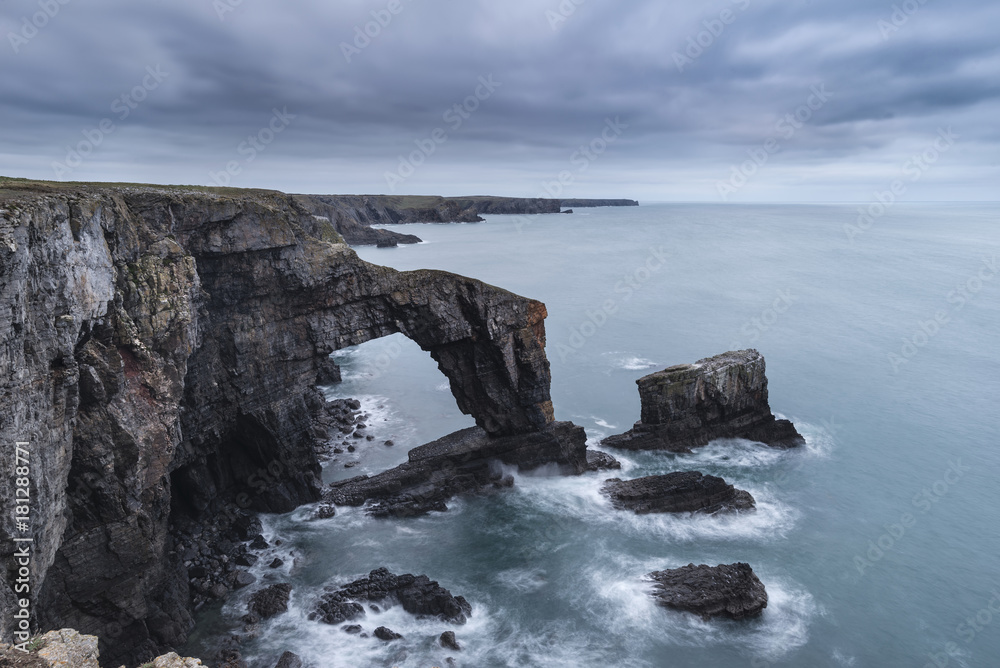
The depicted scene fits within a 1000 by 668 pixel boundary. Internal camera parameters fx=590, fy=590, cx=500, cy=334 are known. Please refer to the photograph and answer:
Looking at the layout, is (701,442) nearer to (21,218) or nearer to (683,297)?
(21,218)

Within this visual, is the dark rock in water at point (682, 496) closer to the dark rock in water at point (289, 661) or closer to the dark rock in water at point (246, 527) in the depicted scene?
the dark rock in water at point (289, 661)

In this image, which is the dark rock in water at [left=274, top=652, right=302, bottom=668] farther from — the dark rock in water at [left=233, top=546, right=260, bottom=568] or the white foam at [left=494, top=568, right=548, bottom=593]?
the white foam at [left=494, top=568, right=548, bottom=593]

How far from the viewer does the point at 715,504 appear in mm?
39812

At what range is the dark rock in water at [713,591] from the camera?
29734 mm

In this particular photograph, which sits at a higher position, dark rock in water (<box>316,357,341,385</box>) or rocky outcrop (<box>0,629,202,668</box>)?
rocky outcrop (<box>0,629,202,668</box>)

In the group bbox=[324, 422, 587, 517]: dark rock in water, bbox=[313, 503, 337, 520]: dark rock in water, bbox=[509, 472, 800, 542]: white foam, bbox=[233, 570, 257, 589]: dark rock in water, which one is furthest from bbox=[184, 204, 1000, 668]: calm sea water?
bbox=[324, 422, 587, 517]: dark rock in water

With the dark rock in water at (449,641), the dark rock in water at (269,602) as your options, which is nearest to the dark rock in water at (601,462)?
the dark rock in water at (449,641)

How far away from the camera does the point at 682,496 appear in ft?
130

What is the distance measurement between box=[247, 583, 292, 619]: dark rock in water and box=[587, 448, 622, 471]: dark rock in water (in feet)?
77.1

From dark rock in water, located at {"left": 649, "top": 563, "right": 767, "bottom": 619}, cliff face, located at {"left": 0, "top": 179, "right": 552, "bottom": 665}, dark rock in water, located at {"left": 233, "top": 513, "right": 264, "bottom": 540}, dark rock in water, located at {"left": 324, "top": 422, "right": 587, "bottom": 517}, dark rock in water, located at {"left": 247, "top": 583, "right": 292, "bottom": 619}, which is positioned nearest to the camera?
cliff face, located at {"left": 0, "top": 179, "right": 552, "bottom": 665}

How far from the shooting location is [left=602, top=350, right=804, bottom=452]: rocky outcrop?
47.8m

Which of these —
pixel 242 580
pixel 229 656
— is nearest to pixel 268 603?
pixel 242 580

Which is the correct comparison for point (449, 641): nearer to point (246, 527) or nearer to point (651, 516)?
point (246, 527)

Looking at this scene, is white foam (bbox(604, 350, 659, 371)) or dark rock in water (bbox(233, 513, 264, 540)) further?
white foam (bbox(604, 350, 659, 371))
